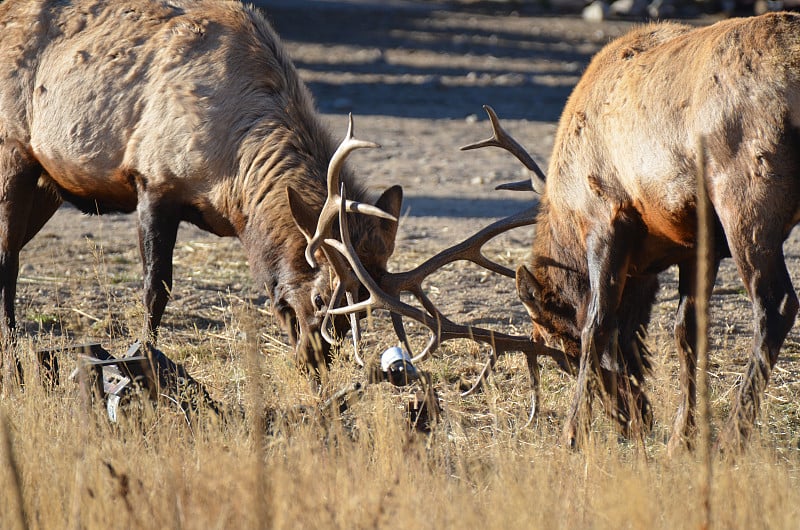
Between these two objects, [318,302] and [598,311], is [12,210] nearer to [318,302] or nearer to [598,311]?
[318,302]

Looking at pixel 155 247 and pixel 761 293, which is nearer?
pixel 761 293

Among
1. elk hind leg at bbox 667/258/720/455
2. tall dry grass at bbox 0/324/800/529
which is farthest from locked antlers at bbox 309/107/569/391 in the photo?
elk hind leg at bbox 667/258/720/455

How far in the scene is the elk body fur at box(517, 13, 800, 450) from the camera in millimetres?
4258

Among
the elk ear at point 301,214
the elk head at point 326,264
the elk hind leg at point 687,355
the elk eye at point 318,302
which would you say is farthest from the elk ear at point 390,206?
the elk hind leg at point 687,355

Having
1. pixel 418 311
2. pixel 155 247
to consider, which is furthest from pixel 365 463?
pixel 155 247

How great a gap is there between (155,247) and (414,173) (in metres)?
6.30

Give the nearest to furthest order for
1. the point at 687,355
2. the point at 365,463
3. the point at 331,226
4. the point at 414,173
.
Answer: the point at 365,463 → the point at 687,355 → the point at 331,226 → the point at 414,173

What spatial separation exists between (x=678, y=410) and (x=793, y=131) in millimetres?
1592

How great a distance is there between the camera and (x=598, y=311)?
5.11 metres

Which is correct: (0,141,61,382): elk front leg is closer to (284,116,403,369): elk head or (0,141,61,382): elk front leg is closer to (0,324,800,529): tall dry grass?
(0,324,800,529): tall dry grass

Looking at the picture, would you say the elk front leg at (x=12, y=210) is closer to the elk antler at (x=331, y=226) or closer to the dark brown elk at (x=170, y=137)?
the dark brown elk at (x=170, y=137)

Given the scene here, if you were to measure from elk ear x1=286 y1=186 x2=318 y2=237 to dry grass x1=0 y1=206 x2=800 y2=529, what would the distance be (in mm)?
733

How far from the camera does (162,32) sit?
625cm

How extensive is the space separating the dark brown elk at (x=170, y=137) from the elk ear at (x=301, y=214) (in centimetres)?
1
